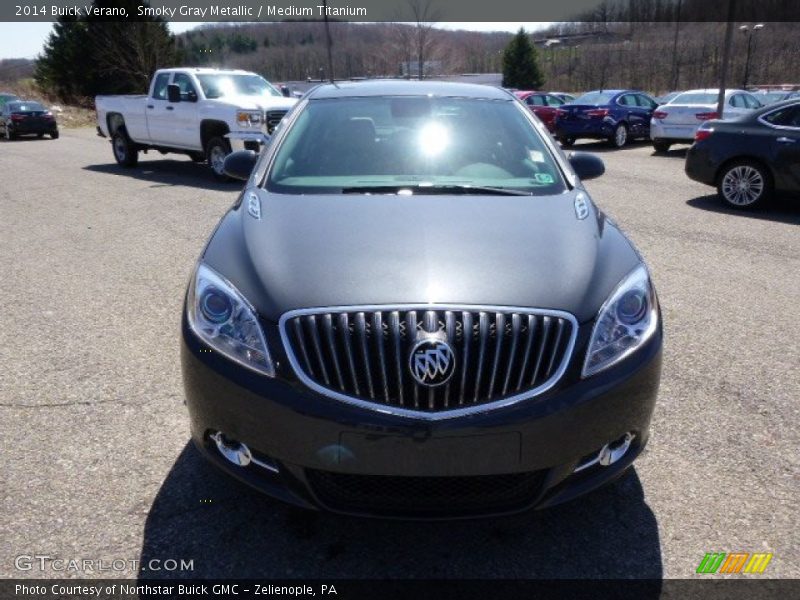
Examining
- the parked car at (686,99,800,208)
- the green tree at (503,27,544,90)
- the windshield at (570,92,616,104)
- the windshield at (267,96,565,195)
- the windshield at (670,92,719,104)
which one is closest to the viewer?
the windshield at (267,96,565,195)

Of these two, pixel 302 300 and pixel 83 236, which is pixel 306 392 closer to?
pixel 302 300

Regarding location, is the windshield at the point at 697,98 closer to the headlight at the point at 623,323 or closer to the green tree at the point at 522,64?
the headlight at the point at 623,323

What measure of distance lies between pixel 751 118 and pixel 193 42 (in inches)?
2397

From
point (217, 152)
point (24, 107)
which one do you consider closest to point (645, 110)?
point (217, 152)

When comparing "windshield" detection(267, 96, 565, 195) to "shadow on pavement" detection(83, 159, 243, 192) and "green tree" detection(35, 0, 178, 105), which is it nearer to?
"shadow on pavement" detection(83, 159, 243, 192)

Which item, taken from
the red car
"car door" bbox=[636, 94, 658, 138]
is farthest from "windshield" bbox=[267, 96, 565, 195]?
the red car

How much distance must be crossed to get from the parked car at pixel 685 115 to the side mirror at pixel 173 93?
10.8m

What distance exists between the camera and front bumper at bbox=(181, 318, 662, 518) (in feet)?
6.97

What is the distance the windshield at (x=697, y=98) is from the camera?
55.2ft

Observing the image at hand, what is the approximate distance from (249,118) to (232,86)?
1.82 m

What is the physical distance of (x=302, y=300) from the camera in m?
2.28

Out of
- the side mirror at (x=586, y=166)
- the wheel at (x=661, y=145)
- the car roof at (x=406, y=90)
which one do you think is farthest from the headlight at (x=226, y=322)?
the wheel at (x=661, y=145)

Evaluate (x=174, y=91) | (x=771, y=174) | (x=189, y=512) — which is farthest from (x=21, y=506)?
(x=174, y=91)

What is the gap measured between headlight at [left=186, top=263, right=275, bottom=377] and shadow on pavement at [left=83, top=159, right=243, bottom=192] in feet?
30.5
